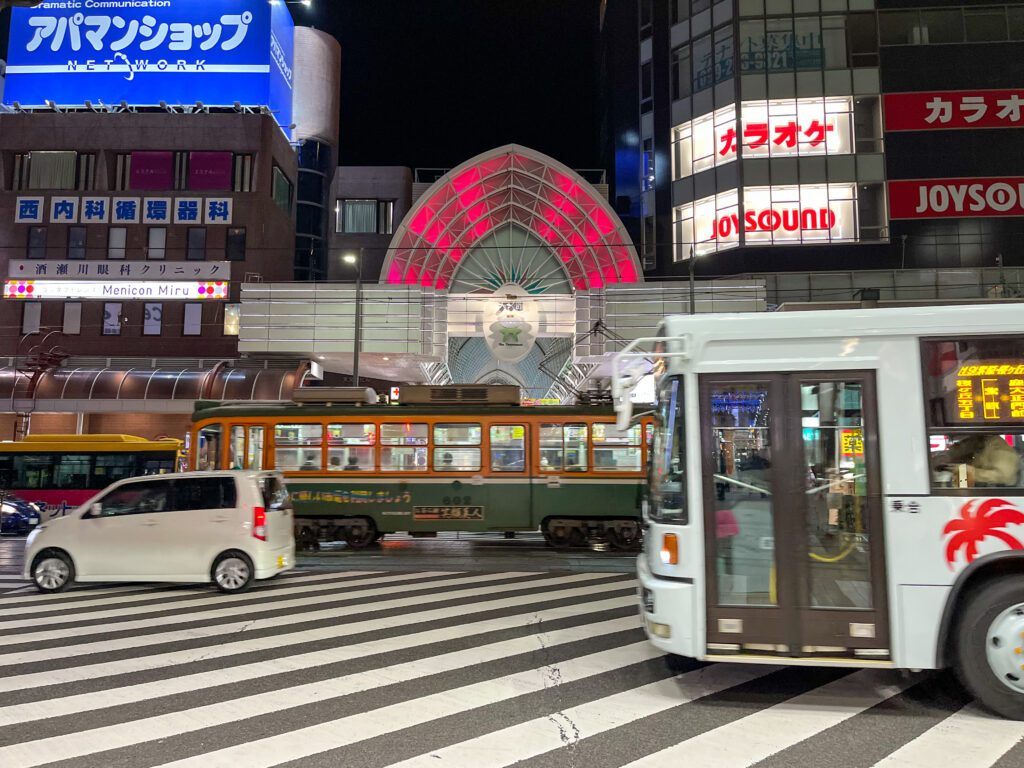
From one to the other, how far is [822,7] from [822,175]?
8334 mm

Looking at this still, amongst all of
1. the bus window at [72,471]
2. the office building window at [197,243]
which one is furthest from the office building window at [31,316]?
the bus window at [72,471]

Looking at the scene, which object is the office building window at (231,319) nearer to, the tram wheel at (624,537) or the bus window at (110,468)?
the bus window at (110,468)

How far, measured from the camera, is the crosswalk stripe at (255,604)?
7316 millimetres

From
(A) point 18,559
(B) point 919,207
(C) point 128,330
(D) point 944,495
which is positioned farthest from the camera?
(C) point 128,330

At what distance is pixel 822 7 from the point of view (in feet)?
109

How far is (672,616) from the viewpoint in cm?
505

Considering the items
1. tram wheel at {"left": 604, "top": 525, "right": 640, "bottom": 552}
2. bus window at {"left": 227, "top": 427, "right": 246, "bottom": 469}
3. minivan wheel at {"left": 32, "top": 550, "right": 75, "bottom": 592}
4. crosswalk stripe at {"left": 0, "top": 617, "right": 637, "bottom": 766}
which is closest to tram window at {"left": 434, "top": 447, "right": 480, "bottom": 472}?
tram wheel at {"left": 604, "top": 525, "right": 640, "bottom": 552}

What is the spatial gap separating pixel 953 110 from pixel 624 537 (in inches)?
1192

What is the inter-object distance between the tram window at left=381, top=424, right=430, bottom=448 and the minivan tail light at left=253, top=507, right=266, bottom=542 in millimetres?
4266

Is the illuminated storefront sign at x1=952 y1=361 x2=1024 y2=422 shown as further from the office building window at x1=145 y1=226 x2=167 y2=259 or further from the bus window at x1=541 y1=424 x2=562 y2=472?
the office building window at x1=145 y1=226 x2=167 y2=259

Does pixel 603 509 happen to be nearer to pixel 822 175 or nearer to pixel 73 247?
pixel 822 175

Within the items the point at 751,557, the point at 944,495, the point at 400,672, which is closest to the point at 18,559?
the point at 400,672

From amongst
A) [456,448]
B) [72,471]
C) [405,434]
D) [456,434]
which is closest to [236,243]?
[72,471]

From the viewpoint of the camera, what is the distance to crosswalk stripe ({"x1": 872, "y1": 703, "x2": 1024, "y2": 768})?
4055mm
